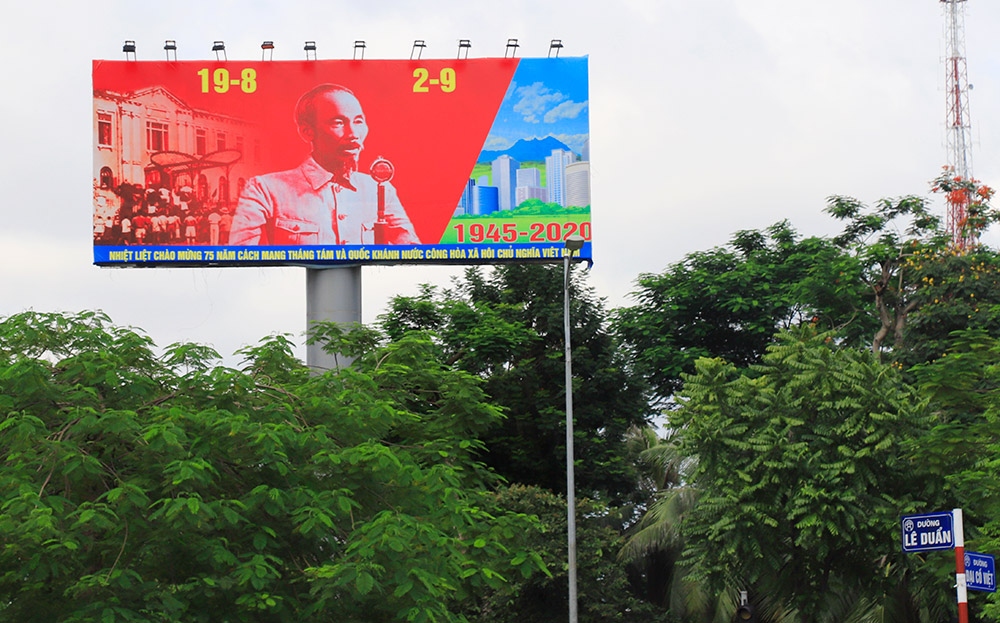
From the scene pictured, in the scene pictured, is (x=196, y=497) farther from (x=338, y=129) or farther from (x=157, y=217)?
(x=338, y=129)

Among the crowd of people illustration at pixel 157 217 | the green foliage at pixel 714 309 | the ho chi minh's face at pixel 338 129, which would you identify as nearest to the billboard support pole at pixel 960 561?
the ho chi minh's face at pixel 338 129

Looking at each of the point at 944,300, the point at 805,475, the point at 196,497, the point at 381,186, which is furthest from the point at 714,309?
the point at 196,497

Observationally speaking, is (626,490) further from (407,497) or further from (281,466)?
(281,466)

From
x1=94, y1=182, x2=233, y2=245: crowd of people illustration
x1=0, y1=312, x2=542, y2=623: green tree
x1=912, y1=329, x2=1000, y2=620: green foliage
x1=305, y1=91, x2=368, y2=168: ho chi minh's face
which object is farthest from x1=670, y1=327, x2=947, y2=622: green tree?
x1=94, y1=182, x2=233, y2=245: crowd of people illustration

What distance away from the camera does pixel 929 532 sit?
43.1ft

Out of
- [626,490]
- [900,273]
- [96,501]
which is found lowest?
[626,490]

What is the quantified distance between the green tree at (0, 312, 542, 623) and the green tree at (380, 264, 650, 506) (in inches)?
550

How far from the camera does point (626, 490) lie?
34.6m

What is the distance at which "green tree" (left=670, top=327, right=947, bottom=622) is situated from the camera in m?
25.0

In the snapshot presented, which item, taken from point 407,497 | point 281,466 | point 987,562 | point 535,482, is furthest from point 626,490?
point 987,562

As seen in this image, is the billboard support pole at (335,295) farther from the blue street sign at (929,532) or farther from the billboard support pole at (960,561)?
the billboard support pole at (960,561)

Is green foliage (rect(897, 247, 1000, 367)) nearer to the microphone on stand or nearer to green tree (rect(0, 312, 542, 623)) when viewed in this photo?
the microphone on stand

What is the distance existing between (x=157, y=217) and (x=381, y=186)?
509 centimetres

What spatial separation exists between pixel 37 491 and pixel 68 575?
1054mm
